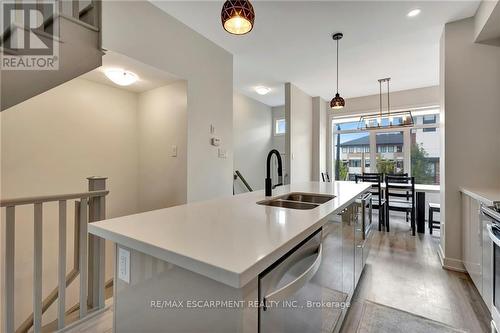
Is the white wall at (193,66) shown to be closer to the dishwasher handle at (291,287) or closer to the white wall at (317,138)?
the dishwasher handle at (291,287)

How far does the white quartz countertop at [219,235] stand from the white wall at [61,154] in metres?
2.02

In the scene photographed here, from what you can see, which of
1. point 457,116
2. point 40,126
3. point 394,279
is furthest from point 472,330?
point 40,126

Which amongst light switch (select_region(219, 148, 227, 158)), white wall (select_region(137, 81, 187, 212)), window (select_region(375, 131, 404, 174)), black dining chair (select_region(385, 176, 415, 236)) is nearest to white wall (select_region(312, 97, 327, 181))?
window (select_region(375, 131, 404, 174))

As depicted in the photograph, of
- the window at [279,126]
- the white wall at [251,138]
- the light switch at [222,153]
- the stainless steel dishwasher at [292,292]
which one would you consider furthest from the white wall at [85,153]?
the window at [279,126]

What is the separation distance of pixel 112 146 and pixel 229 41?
6.63 feet

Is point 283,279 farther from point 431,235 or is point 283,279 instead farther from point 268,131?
point 268,131

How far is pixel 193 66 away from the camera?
2.73m

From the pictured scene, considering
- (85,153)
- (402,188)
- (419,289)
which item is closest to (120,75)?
(85,153)

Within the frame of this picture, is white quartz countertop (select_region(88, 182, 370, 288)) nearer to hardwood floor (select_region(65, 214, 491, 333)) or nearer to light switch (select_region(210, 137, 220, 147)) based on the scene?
hardwood floor (select_region(65, 214, 491, 333))

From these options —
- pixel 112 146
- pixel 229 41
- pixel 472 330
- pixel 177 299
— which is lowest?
pixel 472 330

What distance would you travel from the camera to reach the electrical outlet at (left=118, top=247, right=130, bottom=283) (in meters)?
0.90

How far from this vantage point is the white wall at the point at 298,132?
14.9ft

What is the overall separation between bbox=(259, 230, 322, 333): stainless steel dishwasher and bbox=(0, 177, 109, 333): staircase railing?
1581 mm

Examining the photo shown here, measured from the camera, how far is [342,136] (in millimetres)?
6098
